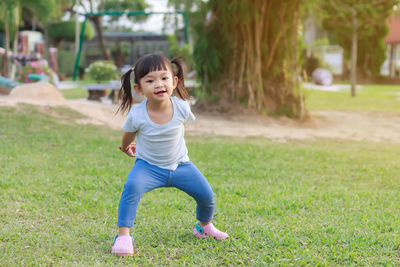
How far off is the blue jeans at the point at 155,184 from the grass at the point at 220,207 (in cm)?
24

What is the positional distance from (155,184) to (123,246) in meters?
0.41

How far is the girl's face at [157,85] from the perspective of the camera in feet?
9.50

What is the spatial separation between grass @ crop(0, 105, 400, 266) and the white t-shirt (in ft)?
1.84

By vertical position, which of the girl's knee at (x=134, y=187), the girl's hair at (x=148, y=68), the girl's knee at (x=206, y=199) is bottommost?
the girl's knee at (x=206, y=199)

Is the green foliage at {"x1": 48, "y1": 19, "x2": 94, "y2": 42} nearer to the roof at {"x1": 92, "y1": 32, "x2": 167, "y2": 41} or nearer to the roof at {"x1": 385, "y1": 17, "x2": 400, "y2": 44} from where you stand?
the roof at {"x1": 92, "y1": 32, "x2": 167, "y2": 41}

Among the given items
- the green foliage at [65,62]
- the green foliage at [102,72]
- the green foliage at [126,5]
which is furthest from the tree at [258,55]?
the green foliage at [126,5]

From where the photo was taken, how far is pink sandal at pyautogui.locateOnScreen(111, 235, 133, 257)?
288 centimetres

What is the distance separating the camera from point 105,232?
330cm

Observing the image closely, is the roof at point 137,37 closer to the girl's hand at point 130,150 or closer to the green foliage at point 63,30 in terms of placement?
the green foliage at point 63,30

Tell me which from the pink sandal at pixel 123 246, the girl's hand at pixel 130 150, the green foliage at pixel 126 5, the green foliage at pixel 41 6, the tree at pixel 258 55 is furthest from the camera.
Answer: the green foliage at pixel 126 5

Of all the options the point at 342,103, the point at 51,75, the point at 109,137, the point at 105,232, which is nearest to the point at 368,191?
the point at 105,232

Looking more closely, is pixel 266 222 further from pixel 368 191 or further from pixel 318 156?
pixel 318 156

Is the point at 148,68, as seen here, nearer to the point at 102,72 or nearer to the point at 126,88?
the point at 126,88

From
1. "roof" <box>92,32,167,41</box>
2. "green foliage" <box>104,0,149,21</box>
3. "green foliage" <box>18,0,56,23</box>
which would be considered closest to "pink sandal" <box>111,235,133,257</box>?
"green foliage" <box>18,0,56,23</box>
